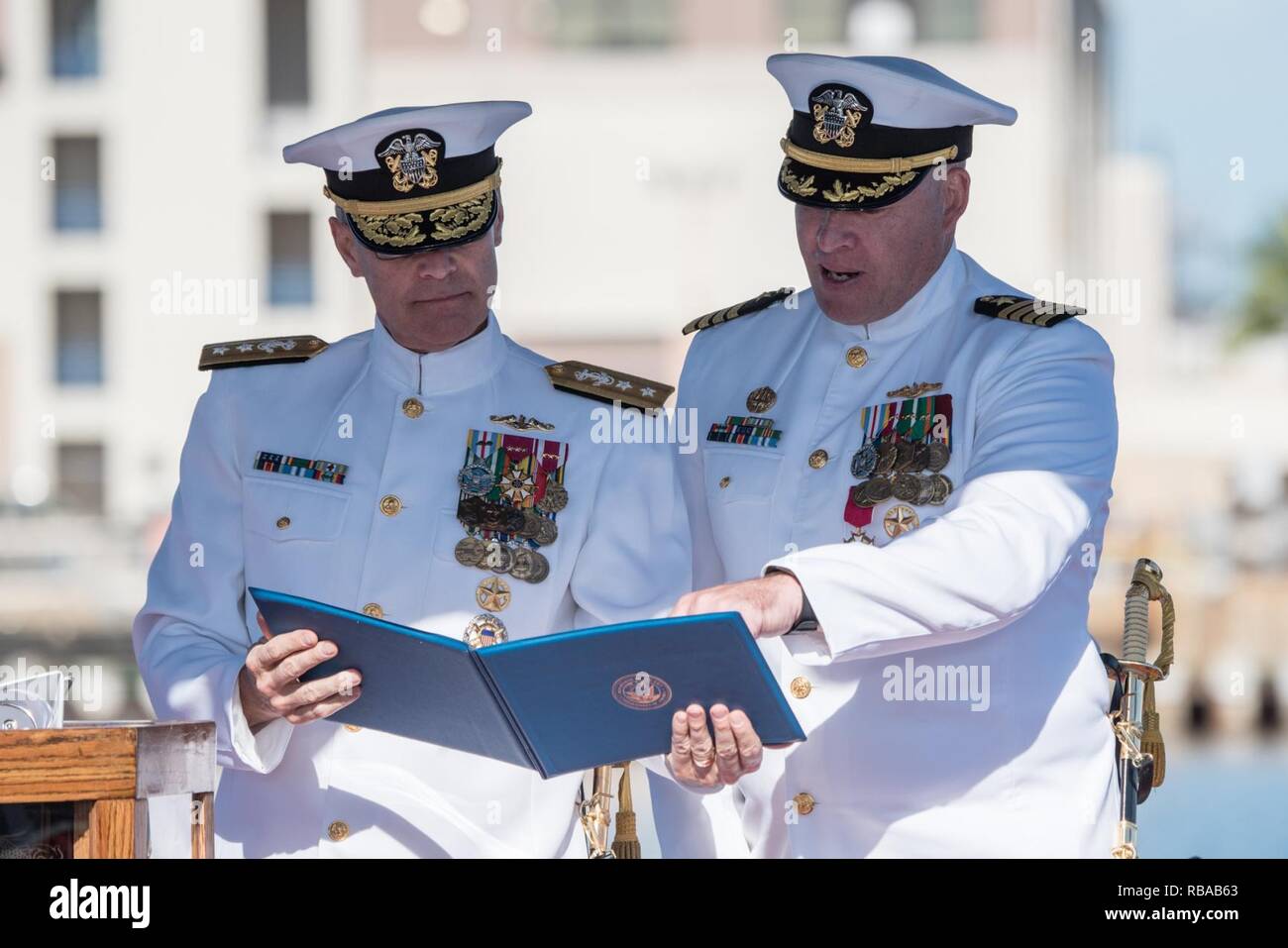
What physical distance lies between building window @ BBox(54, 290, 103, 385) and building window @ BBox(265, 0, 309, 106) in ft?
14.0

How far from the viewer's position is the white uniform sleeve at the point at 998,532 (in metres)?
2.80

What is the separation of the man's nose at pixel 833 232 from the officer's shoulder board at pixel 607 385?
0.34 meters

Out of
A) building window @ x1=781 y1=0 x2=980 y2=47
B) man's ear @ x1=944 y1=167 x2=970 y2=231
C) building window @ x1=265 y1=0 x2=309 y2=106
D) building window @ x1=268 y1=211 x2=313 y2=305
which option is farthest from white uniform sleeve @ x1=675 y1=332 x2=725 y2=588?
building window @ x1=265 y1=0 x2=309 y2=106

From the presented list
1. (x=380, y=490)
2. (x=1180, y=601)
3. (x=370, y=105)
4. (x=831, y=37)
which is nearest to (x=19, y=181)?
(x=370, y=105)

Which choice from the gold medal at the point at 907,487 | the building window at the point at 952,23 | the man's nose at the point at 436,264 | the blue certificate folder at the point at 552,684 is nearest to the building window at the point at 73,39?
the building window at the point at 952,23

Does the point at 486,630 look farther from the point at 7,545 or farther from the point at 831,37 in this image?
the point at 831,37

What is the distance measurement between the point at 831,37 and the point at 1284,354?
15733 mm

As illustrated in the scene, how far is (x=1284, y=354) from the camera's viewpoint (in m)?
38.3

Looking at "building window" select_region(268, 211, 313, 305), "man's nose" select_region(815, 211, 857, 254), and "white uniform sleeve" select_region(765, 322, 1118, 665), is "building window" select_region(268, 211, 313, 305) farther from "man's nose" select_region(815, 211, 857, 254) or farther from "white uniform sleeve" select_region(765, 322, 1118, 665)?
"white uniform sleeve" select_region(765, 322, 1118, 665)

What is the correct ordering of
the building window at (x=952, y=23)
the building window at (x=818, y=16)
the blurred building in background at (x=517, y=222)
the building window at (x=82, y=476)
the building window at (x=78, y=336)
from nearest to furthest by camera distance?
the blurred building in background at (x=517, y=222) → the building window at (x=952, y=23) → the building window at (x=818, y=16) → the building window at (x=82, y=476) → the building window at (x=78, y=336)

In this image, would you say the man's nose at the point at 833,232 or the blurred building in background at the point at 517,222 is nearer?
the man's nose at the point at 833,232

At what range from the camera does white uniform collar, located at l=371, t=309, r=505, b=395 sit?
3.35 m

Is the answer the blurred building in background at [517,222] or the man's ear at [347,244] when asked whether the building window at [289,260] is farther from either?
the man's ear at [347,244]

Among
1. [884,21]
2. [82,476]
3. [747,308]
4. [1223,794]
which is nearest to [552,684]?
[747,308]
